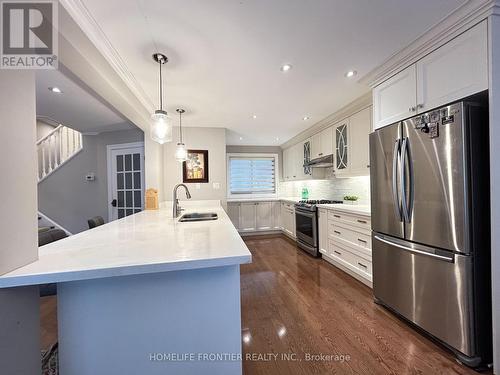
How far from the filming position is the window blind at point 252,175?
5838 millimetres

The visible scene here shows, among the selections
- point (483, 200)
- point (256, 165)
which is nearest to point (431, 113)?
point (483, 200)

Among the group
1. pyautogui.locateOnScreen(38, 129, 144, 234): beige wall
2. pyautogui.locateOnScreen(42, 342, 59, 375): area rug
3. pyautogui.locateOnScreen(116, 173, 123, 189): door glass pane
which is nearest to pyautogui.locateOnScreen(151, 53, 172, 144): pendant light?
pyautogui.locateOnScreen(42, 342, 59, 375): area rug

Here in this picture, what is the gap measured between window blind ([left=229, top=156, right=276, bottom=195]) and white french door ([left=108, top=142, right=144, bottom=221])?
2350 millimetres

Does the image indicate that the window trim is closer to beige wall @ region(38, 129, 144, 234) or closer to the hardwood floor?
beige wall @ region(38, 129, 144, 234)

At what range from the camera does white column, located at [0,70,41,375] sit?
0.79 m

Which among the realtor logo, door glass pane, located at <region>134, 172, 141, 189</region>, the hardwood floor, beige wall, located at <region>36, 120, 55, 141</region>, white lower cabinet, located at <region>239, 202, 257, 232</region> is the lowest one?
the hardwood floor

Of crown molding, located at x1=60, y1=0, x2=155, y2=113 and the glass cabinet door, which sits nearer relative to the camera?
crown molding, located at x1=60, y1=0, x2=155, y2=113

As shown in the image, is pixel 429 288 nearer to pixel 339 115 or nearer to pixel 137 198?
pixel 339 115

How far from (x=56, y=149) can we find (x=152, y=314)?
5238 mm

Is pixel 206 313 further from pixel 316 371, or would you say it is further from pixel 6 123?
pixel 6 123

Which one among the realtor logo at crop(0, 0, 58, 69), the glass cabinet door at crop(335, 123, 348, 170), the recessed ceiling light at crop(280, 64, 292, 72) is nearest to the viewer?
the realtor logo at crop(0, 0, 58, 69)

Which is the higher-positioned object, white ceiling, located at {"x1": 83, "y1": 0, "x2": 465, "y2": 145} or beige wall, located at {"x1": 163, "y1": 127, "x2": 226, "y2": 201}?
white ceiling, located at {"x1": 83, "y1": 0, "x2": 465, "y2": 145}

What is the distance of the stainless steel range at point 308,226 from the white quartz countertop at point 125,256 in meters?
2.55

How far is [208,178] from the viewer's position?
4020 mm
